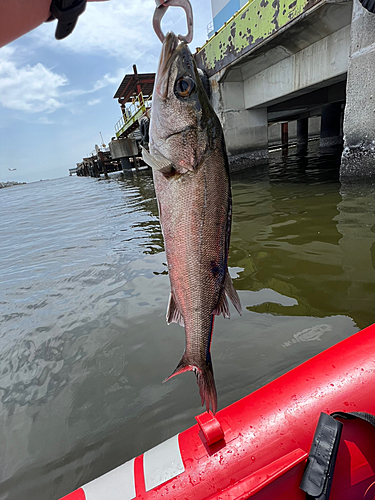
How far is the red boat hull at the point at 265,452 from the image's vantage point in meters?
A: 1.31

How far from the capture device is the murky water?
222 cm

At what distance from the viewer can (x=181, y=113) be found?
1418mm

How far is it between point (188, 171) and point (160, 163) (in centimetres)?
15

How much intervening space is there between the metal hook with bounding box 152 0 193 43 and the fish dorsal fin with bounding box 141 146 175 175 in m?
0.61

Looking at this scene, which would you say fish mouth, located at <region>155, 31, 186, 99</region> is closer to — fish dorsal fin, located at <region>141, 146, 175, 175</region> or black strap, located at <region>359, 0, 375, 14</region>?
fish dorsal fin, located at <region>141, 146, 175, 175</region>

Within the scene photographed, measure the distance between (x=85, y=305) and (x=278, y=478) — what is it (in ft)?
11.4

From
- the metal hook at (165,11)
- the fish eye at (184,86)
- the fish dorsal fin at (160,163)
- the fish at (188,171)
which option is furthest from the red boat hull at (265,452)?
the metal hook at (165,11)

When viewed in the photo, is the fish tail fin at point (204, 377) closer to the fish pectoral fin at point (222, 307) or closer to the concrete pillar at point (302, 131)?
the fish pectoral fin at point (222, 307)

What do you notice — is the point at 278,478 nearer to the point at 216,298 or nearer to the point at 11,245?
the point at 216,298

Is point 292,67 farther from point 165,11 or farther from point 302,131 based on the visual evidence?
point 302,131

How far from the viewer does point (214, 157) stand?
1398mm

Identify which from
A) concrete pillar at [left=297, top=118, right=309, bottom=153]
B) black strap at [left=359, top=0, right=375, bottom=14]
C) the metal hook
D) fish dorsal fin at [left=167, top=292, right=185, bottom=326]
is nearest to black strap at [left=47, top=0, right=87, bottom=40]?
the metal hook

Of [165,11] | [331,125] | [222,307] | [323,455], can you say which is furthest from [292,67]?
[323,455]

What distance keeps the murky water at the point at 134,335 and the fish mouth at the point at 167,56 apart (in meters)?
2.39
